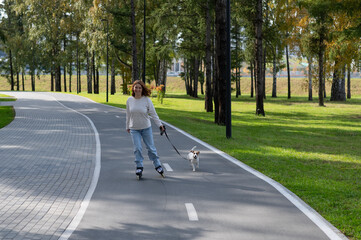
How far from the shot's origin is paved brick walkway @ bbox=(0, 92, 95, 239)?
6.68m

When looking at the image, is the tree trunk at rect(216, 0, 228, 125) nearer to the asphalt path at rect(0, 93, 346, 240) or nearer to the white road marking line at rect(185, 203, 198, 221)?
the asphalt path at rect(0, 93, 346, 240)

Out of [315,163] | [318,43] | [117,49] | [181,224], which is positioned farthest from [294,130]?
[117,49]

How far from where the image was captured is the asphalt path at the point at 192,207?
6.17 meters

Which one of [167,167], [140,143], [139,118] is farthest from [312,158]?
[139,118]

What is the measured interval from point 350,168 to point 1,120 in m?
17.9

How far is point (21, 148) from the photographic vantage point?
14484 millimetres

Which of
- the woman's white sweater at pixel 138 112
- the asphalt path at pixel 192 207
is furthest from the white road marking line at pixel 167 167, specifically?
the woman's white sweater at pixel 138 112

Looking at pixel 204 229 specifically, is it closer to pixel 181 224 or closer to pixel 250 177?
pixel 181 224

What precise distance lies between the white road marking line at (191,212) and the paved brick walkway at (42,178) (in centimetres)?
174

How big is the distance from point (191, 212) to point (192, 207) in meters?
0.28

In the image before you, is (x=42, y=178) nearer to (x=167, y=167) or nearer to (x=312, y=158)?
(x=167, y=167)

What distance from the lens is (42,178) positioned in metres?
9.98

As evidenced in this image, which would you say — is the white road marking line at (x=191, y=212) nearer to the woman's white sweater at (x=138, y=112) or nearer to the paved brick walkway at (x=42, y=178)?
the paved brick walkway at (x=42, y=178)

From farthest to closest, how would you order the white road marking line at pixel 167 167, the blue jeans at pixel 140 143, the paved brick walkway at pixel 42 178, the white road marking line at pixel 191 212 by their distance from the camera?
the white road marking line at pixel 167 167, the blue jeans at pixel 140 143, the white road marking line at pixel 191 212, the paved brick walkway at pixel 42 178
